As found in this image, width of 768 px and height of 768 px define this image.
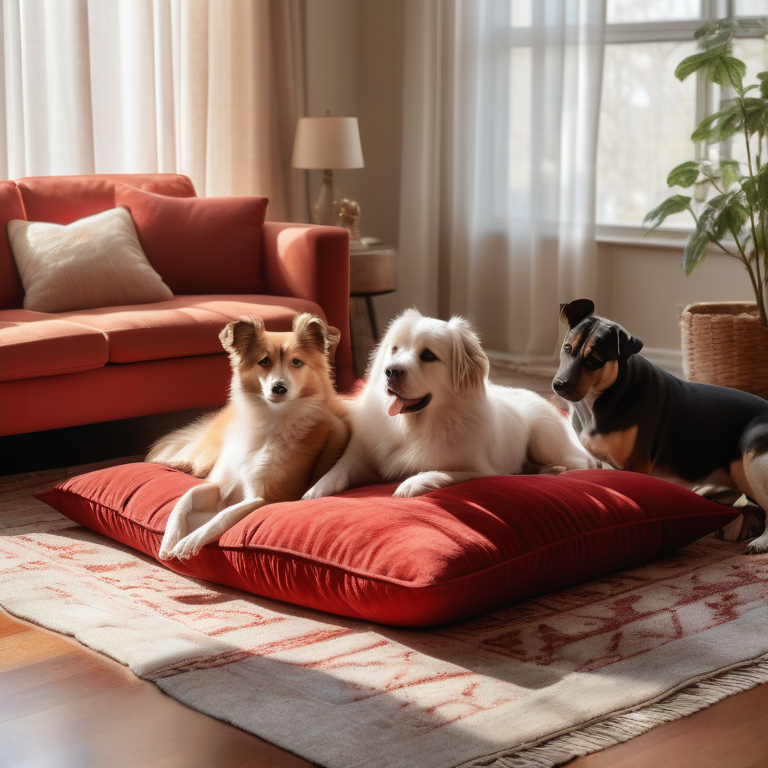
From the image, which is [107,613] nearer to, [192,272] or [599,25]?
[192,272]

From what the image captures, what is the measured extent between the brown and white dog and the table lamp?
276 centimetres

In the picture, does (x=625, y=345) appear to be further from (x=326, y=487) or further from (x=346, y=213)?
(x=346, y=213)

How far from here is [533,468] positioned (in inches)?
103

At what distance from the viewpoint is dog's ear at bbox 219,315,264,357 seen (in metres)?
2.36

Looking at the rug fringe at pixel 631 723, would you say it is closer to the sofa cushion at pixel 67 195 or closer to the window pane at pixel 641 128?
the sofa cushion at pixel 67 195

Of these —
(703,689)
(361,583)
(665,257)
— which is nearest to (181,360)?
(361,583)

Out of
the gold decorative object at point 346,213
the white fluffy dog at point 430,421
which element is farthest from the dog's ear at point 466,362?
the gold decorative object at point 346,213

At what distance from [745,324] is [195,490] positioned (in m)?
2.74

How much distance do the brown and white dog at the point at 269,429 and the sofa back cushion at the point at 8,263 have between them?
1.67m

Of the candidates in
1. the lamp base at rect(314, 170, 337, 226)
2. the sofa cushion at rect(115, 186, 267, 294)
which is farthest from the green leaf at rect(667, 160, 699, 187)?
the sofa cushion at rect(115, 186, 267, 294)

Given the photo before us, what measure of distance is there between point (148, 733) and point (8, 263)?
8.67ft

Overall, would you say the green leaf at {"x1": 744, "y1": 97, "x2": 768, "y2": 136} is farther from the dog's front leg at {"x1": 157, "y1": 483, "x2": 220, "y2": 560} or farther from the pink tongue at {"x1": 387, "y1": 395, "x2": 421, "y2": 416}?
the dog's front leg at {"x1": 157, "y1": 483, "x2": 220, "y2": 560}

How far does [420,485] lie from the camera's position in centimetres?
227

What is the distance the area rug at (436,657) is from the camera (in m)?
1.57
